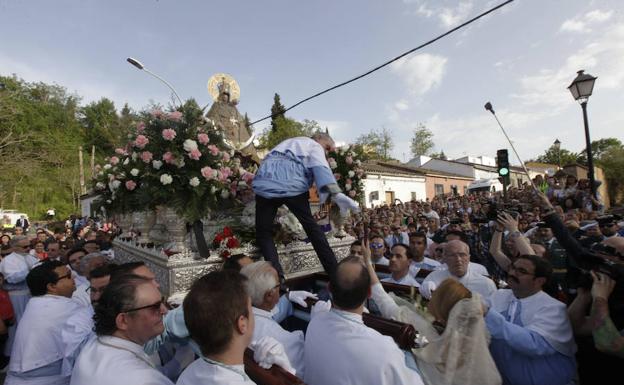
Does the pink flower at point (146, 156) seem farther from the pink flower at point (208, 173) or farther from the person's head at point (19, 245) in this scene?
the person's head at point (19, 245)

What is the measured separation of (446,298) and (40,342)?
309 cm

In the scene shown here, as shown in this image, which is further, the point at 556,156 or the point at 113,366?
the point at 556,156

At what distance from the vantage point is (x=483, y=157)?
48969mm

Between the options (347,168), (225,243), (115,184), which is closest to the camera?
(225,243)

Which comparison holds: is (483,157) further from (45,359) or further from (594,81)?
(45,359)

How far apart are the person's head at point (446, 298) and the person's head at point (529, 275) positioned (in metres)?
0.95

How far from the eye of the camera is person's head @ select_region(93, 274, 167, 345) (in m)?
1.79

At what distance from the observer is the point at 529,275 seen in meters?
2.58

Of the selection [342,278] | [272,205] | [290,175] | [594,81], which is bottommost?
[342,278]

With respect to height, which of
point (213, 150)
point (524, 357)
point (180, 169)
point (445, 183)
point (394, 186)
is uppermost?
point (445, 183)

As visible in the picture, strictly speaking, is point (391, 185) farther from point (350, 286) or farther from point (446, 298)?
point (350, 286)

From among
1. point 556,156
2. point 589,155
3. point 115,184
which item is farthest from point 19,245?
point 556,156

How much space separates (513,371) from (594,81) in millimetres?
6622

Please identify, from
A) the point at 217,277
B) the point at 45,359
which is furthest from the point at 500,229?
the point at 45,359
